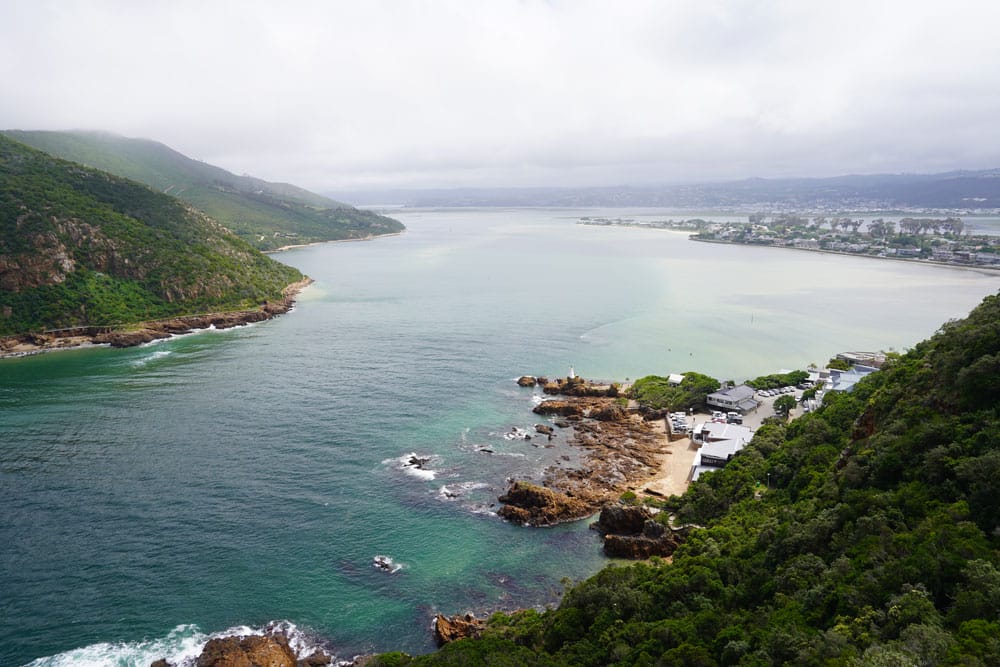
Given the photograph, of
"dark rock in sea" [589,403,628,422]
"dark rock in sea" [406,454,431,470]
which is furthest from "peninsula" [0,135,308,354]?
"dark rock in sea" [589,403,628,422]

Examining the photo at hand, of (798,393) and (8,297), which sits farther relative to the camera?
(8,297)

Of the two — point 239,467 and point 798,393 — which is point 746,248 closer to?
point 798,393

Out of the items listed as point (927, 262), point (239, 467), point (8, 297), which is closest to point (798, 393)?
point (239, 467)

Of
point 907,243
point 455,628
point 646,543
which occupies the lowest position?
point 455,628

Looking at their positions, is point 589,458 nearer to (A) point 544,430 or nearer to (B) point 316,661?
(A) point 544,430

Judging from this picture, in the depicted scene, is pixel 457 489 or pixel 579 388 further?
pixel 579 388

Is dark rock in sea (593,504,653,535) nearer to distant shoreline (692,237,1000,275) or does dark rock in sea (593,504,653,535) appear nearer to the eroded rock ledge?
the eroded rock ledge

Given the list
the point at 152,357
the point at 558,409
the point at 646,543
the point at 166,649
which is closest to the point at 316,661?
the point at 166,649
